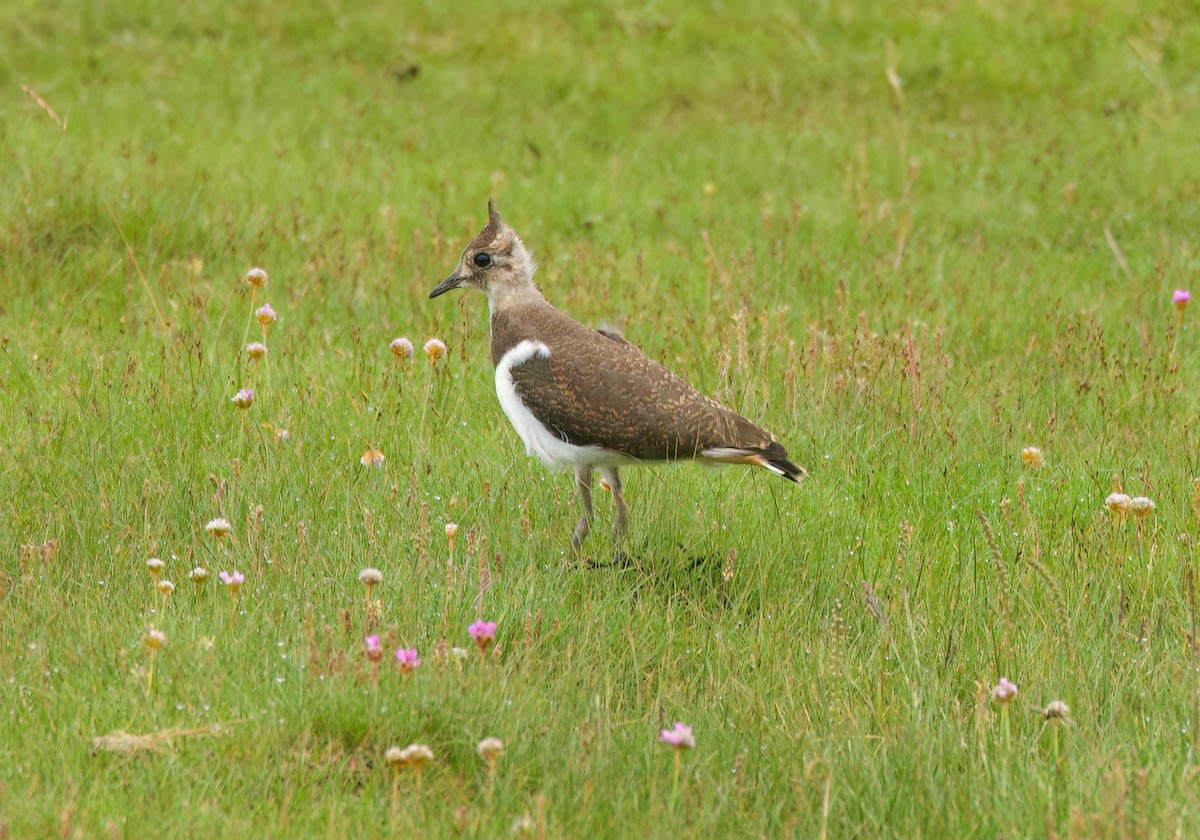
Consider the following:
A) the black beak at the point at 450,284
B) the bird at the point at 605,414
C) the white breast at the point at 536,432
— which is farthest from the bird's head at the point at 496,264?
the white breast at the point at 536,432

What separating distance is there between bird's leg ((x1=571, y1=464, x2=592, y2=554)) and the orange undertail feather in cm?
53

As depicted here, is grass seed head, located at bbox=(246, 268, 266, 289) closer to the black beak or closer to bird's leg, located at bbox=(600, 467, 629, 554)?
the black beak

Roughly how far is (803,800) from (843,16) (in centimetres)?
1130

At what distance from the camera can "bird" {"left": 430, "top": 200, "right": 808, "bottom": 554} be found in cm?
540

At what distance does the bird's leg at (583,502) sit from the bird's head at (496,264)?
1.03m

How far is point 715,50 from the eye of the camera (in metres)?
13.6

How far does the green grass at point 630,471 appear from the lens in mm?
3982

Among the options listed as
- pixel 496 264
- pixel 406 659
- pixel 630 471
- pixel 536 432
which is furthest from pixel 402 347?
pixel 406 659

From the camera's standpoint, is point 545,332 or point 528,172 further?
point 528,172

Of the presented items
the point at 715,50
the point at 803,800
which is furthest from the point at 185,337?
the point at 715,50

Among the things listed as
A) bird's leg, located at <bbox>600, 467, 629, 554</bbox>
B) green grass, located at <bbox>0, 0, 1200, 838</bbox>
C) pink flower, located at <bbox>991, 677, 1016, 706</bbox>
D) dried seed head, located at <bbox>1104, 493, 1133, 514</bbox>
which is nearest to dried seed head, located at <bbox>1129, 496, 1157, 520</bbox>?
dried seed head, located at <bbox>1104, 493, 1133, 514</bbox>

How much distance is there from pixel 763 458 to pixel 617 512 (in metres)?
0.62

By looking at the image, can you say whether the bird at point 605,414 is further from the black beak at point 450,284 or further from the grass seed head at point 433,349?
the black beak at point 450,284

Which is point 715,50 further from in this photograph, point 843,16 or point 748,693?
point 748,693
